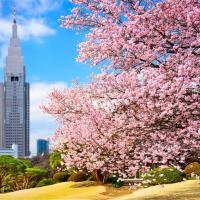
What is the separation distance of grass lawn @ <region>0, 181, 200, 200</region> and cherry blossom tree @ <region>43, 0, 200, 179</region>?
25.5ft

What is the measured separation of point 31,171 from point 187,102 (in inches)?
1477

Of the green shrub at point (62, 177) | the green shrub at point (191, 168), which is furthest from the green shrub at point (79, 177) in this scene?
the green shrub at point (191, 168)

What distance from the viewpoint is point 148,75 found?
38.5 feet

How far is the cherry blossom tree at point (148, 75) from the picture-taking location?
37.4 ft

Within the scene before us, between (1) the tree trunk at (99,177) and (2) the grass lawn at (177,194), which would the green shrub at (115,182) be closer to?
(1) the tree trunk at (99,177)

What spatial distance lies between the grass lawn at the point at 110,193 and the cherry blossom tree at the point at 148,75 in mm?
7779

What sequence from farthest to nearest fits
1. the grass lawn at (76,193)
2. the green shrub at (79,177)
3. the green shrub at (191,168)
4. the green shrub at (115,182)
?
the green shrub at (79,177) < the green shrub at (115,182) < the green shrub at (191,168) < the grass lawn at (76,193)

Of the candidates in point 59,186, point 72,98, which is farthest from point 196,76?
point 59,186

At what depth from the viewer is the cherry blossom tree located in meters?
11.4

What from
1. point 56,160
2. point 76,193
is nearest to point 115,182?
point 76,193

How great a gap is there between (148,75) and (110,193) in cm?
1810

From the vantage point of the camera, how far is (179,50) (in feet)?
38.7

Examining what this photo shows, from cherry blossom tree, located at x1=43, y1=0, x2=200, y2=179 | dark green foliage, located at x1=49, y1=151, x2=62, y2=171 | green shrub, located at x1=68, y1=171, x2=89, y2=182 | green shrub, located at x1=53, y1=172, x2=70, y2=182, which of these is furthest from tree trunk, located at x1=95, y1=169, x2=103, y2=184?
cherry blossom tree, located at x1=43, y1=0, x2=200, y2=179

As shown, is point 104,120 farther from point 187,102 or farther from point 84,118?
point 187,102
